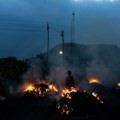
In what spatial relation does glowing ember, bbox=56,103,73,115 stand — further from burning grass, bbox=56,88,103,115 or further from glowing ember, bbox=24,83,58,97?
glowing ember, bbox=24,83,58,97

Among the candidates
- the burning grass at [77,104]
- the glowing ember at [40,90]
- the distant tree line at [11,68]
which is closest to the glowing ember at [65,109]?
the burning grass at [77,104]

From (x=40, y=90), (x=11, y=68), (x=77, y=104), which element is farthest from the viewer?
(x=11, y=68)

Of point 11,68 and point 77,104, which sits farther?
point 11,68

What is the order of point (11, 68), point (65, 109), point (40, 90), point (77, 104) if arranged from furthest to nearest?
point (11, 68) < point (40, 90) < point (77, 104) < point (65, 109)

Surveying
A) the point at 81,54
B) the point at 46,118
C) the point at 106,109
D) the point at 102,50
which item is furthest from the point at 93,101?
the point at 102,50

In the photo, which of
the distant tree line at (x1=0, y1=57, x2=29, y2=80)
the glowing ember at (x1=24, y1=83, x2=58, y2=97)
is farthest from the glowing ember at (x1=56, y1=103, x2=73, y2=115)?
the distant tree line at (x1=0, y1=57, x2=29, y2=80)

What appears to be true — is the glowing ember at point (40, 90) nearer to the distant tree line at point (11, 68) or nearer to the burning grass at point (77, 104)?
the distant tree line at point (11, 68)

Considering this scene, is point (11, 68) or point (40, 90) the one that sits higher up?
point (11, 68)

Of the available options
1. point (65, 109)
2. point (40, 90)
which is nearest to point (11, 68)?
point (40, 90)

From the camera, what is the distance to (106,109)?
21.2m

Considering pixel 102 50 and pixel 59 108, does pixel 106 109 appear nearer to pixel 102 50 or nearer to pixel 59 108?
pixel 59 108

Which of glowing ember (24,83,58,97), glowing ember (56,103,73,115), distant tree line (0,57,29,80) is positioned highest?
distant tree line (0,57,29,80)

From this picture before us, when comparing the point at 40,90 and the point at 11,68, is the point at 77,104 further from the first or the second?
the point at 11,68

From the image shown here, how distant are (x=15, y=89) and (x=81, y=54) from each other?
47639mm
